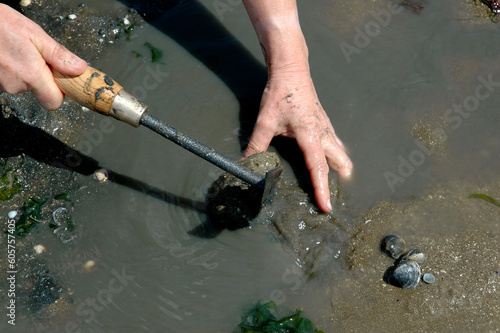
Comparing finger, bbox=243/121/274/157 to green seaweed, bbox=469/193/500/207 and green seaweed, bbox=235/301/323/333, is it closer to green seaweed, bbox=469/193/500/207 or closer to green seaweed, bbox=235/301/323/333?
green seaweed, bbox=235/301/323/333

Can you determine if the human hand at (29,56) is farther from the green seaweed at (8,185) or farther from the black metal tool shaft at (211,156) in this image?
the green seaweed at (8,185)

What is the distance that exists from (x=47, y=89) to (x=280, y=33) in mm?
1863

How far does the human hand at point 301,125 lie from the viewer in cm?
367

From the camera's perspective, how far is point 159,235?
3535 mm

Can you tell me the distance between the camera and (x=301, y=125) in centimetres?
371

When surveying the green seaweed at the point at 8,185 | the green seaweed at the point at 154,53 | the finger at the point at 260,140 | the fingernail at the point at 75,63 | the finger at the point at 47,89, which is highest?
the fingernail at the point at 75,63

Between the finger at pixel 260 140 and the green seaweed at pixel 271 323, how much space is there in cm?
123

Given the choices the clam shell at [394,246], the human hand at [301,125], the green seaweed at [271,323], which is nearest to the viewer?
the green seaweed at [271,323]

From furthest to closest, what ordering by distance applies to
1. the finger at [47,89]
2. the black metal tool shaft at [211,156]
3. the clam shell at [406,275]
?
the clam shell at [406,275], the black metal tool shaft at [211,156], the finger at [47,89]

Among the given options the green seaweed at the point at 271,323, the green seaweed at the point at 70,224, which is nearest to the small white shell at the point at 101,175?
the green seaweed at the point at 70,224

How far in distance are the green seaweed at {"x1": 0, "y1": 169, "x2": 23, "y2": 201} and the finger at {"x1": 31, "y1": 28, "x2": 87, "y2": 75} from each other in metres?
1.35

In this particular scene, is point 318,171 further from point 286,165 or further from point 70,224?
point 70,224

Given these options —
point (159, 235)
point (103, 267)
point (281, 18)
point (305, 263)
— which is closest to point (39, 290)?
point (103, 267)

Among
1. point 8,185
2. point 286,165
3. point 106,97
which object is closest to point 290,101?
point 286,165
